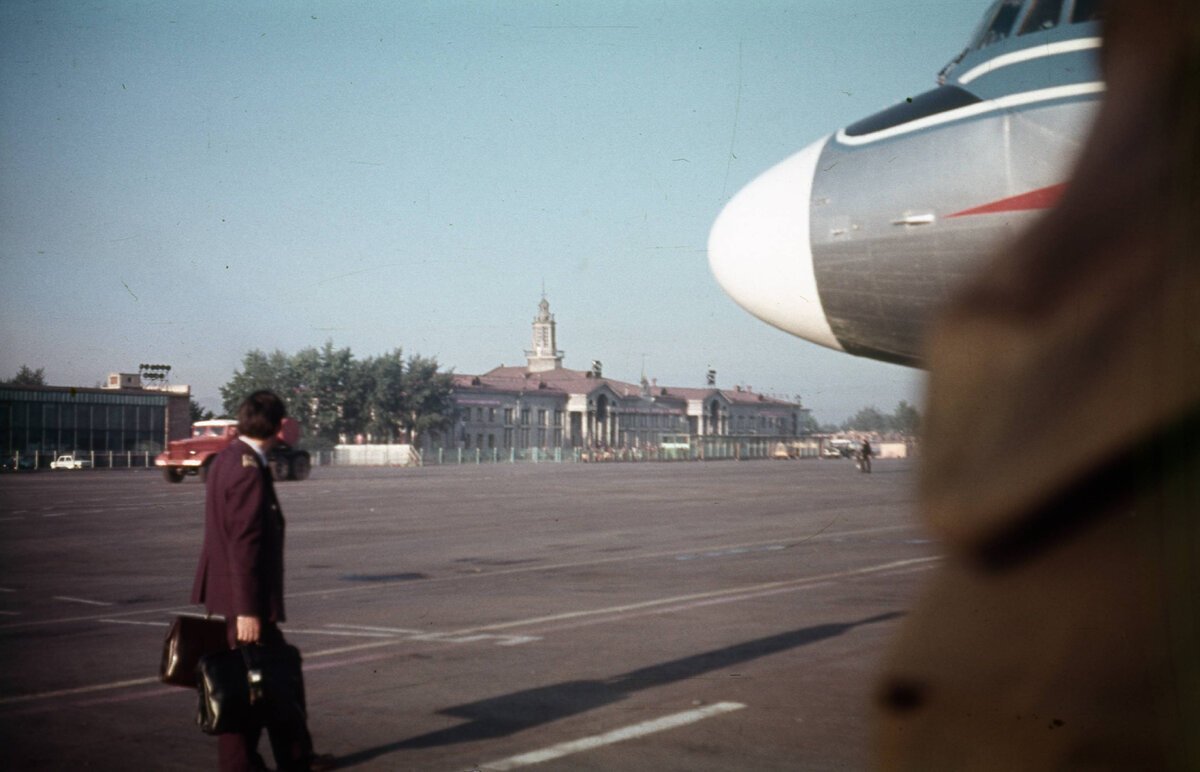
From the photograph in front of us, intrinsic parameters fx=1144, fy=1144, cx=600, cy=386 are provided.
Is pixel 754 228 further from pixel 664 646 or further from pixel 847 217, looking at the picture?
pixel 664 646

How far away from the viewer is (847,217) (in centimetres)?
681

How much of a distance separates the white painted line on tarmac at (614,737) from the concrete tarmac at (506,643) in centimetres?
2

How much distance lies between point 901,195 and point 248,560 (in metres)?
4.01

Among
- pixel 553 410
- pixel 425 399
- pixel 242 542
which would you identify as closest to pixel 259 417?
pixel 242 542

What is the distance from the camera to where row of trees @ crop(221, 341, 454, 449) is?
4838 centimetres

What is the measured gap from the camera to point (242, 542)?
492 centimetres

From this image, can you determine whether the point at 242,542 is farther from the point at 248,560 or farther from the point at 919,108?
the point at 919,108

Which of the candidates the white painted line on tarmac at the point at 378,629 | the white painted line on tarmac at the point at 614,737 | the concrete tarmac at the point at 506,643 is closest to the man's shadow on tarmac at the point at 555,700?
the concrete tarmac at the point at 506,643

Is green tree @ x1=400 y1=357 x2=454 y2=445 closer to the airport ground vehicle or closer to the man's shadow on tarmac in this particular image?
the airport ground vehicle

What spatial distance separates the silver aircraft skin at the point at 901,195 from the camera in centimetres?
616

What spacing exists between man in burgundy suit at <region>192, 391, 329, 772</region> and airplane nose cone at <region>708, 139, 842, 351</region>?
3543 mm

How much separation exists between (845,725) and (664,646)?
2377 mm

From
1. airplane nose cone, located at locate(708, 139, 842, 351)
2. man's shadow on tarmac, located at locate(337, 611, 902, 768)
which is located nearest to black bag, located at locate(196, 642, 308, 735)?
man's shadow on tarmac, located at locate(337, 611, 902, 768)

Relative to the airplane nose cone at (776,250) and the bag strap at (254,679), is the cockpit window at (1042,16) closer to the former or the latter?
the airplane nose cone at (776,250)
